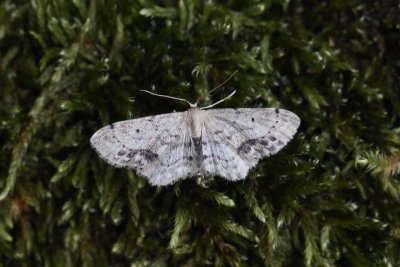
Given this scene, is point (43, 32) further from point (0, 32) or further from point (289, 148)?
point (289, 148)

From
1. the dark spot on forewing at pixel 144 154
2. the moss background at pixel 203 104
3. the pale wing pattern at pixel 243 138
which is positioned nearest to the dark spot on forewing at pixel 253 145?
the pale wing pattern at pixel 243 138

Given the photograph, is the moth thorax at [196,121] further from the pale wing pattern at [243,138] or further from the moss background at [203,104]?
the moss background at [203,104]

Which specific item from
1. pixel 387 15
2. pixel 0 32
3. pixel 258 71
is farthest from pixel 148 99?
pixel 387 15

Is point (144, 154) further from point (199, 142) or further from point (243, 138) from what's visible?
point (243, 138)

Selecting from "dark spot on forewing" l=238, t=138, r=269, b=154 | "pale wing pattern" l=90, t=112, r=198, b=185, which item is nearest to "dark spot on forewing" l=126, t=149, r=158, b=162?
"pale wing pattern" l=90, t=112, r=198, b=185

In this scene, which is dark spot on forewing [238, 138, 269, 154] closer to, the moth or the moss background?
the moth

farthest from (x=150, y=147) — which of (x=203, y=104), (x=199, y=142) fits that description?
(x=203, y=104)
